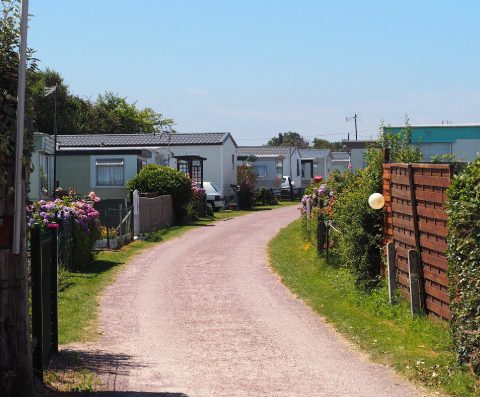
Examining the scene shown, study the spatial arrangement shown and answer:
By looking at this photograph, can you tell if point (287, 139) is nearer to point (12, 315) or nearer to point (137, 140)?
point (137, 140)

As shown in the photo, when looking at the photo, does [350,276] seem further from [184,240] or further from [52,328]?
[184,240]

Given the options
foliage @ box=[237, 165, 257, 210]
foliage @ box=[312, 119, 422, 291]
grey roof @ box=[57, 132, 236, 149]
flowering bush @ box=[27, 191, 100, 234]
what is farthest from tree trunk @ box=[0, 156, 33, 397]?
foliage @ box=[237, 165, 257, 210]

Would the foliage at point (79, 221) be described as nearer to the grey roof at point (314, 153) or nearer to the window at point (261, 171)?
the window at point (261, 171)

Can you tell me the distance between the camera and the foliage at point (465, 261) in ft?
26.7

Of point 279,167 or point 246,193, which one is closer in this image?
point 246,193

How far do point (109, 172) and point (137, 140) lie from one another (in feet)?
34.0

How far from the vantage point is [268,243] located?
25797mm

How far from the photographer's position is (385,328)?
36.4 feet

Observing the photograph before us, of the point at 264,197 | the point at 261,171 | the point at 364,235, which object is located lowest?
the point at 364,235

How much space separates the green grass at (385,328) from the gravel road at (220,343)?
0.24m

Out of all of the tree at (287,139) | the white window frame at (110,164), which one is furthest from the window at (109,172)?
the tree at (287,139)

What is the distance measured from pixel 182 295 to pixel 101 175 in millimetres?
21871

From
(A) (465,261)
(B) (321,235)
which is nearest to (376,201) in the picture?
(A) (465,261)

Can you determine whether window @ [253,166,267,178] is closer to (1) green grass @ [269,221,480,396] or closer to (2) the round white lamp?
(1) green grass @ [269,221,480,396]
